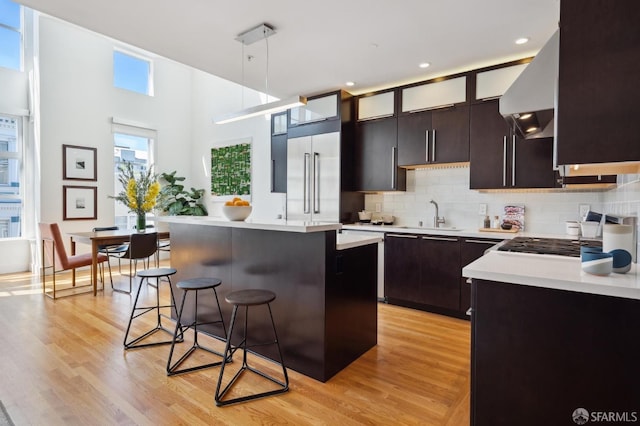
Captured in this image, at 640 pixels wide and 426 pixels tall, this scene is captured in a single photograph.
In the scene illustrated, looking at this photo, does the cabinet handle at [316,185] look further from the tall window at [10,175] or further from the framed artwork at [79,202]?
the tall window at [10,175]

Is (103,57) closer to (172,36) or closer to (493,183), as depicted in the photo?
(172,36)

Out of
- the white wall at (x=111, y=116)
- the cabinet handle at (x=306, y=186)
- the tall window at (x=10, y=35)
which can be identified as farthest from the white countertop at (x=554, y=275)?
the tall window at (x=10, y=35)

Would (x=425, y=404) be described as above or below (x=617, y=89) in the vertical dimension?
below

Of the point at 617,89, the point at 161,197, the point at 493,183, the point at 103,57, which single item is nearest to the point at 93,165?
the point at 161,197

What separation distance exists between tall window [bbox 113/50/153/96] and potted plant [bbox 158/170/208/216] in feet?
5.87

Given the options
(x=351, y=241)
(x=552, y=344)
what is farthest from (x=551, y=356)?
(x=351, y=241)

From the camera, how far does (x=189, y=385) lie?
2.27m

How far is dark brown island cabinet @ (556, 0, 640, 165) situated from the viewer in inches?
51.2

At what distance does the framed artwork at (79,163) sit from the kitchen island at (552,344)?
6.59 metres

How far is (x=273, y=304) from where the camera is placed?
263 cm

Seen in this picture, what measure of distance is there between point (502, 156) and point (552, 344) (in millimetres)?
2683

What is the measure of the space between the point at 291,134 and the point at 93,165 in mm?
3764

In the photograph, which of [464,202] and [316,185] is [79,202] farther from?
[464,202]

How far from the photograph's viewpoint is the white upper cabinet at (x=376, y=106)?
441cm
